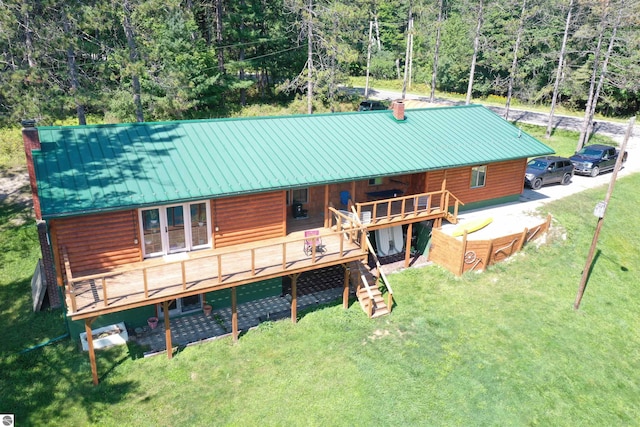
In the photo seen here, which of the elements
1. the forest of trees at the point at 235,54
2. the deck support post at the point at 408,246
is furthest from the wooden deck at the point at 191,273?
the forest of trees at the point at 235,54

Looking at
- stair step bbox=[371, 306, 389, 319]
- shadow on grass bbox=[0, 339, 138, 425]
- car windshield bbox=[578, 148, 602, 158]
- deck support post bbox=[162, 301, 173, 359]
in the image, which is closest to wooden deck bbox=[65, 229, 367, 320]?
deck support post bbox=[162, 301, 173, 359]

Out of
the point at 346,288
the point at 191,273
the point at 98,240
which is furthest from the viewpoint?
the point at 346,288

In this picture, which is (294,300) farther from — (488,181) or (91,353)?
(488,181)

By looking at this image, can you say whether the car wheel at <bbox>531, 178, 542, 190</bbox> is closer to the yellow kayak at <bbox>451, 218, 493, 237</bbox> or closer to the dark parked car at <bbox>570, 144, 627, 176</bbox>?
the dark parked car at <bbox>570, 144, 627, 176</bbox>

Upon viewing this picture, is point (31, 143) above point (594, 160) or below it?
above

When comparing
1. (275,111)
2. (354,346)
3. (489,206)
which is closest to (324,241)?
(354,346)

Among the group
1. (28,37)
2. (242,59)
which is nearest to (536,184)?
(242,59)
